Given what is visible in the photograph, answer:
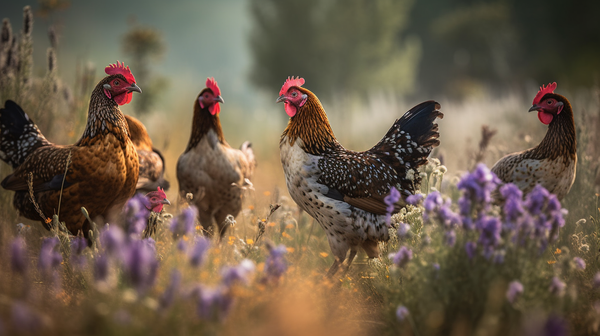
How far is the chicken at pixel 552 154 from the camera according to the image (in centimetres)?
385

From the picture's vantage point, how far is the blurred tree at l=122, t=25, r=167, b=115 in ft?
31.6

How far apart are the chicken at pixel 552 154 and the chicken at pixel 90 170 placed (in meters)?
3.66

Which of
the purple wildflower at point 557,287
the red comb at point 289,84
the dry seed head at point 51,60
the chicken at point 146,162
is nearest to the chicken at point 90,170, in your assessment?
the chicken at point 146,162

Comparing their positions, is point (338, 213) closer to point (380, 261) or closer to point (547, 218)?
point (380, 261)

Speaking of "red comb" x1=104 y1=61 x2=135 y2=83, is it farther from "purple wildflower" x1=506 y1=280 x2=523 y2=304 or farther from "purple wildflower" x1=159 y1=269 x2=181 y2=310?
"purple wildflower" x1=506 y1=280 x2=523 y2=304

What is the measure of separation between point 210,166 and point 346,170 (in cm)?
151

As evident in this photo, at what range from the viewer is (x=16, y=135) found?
398cm

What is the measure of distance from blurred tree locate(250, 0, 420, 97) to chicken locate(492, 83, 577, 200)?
2070 cm

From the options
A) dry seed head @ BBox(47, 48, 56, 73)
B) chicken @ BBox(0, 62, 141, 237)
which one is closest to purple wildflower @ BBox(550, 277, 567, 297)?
chicken @ BBox(0, 62, 141, 237)

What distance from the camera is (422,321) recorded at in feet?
7.75

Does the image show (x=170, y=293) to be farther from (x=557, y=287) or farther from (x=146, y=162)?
(x=146, y=162)

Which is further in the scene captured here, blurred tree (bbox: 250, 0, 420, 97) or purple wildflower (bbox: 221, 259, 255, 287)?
blurred tree (bbox: 250, 0, 420, 97)

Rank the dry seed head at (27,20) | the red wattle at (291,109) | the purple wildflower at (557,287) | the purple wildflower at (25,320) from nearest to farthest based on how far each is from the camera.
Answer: the purple wildflower at (25,320) → the purple wildflower at (557,287) → the red wattle at (291,109) → the dry seed head at (27,20)

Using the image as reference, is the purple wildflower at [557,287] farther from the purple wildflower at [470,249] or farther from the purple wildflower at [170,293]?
the purple wildflower at [170,293]
